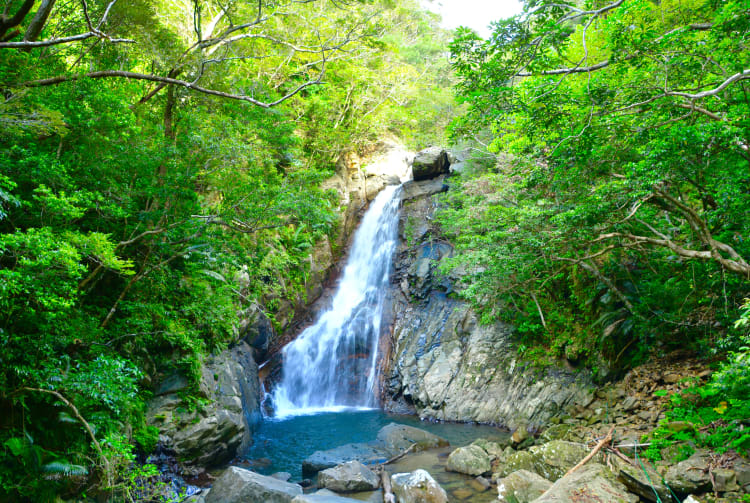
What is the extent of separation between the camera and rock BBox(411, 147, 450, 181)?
73.7 ft

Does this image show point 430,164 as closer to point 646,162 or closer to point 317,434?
point 317,434

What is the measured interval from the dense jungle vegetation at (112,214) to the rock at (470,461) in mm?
5744

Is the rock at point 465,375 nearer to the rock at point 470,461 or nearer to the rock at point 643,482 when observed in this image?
the rock at point 470,461

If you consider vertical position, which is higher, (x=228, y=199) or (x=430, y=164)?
(x=430, y=164)

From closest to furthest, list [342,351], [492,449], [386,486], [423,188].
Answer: [386,486] < [492,449] < [342,351] < [423,188]

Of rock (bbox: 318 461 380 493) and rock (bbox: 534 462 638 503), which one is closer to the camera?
rock (bbox: 534 462 638 503)

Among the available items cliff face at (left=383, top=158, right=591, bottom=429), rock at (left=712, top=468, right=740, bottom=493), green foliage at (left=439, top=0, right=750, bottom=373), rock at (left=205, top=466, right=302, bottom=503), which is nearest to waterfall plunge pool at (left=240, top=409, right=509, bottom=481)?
cliff face at (left=383, top=158, right=591, bottom=429)

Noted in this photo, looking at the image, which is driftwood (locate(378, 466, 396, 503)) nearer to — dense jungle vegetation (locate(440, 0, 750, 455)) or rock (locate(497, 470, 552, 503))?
rock (locate(497, 470, 552, 503))

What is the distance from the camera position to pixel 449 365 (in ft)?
46.1

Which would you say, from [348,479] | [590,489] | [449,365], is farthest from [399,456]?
[449,365]

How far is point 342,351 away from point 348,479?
8.58 metres

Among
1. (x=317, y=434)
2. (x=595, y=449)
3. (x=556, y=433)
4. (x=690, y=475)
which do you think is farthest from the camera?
(x=317, y=434)

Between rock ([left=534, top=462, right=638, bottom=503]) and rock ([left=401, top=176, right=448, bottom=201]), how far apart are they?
1649 cm

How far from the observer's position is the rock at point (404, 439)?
33.1 feet
